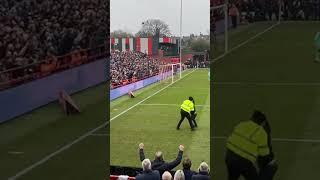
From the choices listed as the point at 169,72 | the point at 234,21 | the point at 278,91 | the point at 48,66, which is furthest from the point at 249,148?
the point at 169,72

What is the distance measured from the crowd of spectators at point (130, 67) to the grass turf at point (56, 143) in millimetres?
5146

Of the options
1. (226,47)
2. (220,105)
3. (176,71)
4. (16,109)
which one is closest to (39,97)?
(16,109)

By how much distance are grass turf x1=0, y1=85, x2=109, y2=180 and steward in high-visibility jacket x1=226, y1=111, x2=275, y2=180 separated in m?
4.16

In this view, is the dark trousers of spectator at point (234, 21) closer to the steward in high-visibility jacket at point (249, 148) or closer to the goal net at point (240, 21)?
the goal net at point (240, 21)

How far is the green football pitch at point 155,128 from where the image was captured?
11.6m

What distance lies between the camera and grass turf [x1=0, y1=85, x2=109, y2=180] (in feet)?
32.0

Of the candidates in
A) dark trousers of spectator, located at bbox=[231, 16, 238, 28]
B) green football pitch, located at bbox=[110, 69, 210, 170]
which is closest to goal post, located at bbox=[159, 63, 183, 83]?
green football pitch, located at bbox=[110, 69, 210, 170]

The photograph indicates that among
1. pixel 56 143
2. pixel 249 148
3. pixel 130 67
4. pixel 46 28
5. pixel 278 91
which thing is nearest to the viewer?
pixel 249 148

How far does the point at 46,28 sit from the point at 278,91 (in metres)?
7.88

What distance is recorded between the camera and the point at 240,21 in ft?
78.0

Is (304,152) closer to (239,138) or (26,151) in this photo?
(239,138)

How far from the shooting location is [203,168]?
668 centimetres

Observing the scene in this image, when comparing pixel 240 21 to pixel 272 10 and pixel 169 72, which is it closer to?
pixel 272 10

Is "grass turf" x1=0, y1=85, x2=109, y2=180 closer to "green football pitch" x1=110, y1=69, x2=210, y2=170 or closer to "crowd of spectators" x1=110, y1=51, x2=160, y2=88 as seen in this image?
"green football pitch" x1=110, y1=69, x2=210, y2=170
